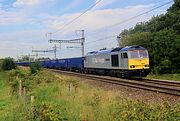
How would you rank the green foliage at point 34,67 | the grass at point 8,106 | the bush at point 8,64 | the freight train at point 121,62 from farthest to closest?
the bush at point 8,64, the green foliage at point 34,67, the freight train at point 121,62, the grass at point 8,106

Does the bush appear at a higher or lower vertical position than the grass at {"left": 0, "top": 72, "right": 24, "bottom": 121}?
higher

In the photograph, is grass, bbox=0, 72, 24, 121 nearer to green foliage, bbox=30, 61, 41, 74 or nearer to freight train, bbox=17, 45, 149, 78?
freight train, bbox=17, 45, 149, 78

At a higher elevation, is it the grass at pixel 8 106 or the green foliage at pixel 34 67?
the green foliage at pixel 34 67

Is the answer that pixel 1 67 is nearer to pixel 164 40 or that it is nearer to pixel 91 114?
pixel 164 40

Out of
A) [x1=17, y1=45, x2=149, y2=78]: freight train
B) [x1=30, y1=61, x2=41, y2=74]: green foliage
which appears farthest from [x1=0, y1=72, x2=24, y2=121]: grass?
[x1=30, y1=61, x2=41, y2=74]: green foliage

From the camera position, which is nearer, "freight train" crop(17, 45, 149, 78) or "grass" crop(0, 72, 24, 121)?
"grass" crop(0, 72, 24, 121)

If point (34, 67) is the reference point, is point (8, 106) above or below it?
below

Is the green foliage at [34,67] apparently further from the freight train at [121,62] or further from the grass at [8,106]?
the grass at [8,106]

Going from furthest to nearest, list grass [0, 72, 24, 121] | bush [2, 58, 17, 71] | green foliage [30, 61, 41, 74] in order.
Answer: bush [2, 58, 17, 71]
green foliage [30, 61, 41, 74]
grass [0, 72, 24, 121]

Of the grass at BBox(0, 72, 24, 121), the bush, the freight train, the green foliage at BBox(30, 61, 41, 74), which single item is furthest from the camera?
the bush

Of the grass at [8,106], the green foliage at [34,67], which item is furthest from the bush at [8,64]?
the grass at [8,106]

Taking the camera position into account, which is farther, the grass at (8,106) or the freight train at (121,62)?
the freight train at (121,62)

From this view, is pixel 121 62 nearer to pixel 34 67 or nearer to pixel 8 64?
pixel 34 67

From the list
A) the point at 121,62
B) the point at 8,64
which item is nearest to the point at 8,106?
the point at 121,62
